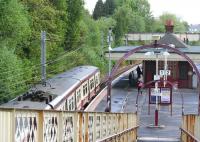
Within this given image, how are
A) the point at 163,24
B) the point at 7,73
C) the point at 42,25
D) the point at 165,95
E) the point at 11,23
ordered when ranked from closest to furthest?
the point at 7,73
the point at 11,23
the point at 165,95
the point at 42,25
the point at 163,24

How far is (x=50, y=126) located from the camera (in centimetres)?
738

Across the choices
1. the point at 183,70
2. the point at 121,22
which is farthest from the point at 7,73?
the point at 121,22

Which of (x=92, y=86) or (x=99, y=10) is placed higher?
(x=99, y=10)

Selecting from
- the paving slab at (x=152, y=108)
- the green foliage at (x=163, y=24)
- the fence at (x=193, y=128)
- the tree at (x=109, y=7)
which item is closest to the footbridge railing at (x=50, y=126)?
the fence at (x=193, y=128)

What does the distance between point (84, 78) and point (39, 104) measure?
11454 millimetres

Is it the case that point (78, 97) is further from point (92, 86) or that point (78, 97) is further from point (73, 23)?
point (73, 23)

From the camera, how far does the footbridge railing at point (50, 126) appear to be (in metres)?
5.43

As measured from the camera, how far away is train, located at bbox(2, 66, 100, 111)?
19.6m

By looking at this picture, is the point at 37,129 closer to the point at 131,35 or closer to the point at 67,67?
the point at 67,67

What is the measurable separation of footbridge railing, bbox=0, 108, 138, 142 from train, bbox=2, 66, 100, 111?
21.4ft

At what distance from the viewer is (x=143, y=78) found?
143ft

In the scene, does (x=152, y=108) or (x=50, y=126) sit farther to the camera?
(x=152, y=108)

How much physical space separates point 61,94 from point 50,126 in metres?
15.1

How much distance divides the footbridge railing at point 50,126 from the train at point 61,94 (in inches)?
256
